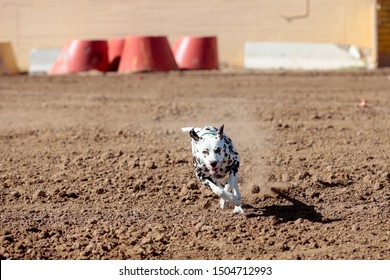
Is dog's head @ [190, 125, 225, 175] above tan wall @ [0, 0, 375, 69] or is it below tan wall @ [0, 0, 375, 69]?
above

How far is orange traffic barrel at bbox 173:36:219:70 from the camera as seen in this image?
22.0 m

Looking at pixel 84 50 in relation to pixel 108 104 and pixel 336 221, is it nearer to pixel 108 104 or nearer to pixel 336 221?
pixel 108 104

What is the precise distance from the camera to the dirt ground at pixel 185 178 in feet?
21.9

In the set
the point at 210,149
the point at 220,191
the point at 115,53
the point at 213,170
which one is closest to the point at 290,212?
the point at 220,191

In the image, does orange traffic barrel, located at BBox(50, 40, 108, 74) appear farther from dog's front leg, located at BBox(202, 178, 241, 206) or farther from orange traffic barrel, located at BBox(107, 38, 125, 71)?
dog's front leg, located at BBox(202, 178, 241, 206)

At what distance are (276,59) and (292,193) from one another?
15.1 m

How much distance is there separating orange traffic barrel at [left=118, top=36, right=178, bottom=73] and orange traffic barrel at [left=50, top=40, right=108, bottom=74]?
955 millimetres

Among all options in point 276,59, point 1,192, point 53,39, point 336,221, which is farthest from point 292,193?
point 53,39

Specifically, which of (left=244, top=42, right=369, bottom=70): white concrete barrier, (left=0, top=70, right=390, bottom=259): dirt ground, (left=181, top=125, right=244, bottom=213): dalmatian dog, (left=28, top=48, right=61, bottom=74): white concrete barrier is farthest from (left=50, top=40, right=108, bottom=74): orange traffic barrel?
(left=181, top=125, right=244, bottom=213): dalmatian dog

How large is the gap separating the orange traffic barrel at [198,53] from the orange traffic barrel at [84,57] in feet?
5.87

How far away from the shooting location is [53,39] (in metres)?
25.0

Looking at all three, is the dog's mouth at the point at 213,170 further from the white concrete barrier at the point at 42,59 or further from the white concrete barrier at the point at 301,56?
the white concrete barrier at the point at 42,59

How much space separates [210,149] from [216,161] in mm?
101

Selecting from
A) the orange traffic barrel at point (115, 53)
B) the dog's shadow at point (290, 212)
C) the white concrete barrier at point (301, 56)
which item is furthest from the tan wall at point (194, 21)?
the dog's shadow at point (290, 212)
